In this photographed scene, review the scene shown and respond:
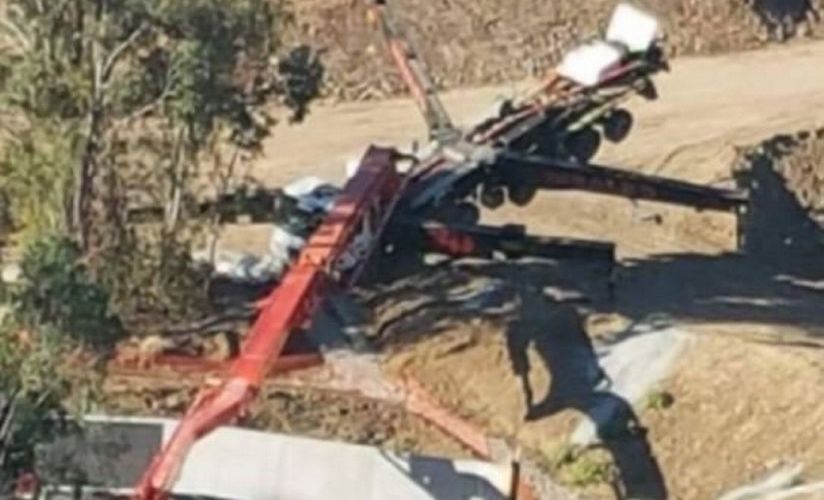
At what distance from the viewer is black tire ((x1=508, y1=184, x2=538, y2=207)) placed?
40.3 metres

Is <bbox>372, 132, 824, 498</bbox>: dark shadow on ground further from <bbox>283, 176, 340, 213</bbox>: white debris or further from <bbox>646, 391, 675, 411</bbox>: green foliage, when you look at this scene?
<bbox>283, 176, 340, 213</bbox>: white debris

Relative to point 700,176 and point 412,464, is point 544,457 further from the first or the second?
point 700,176

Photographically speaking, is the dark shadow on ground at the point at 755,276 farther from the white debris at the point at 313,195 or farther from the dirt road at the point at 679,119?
the white debris at the point at 313,195

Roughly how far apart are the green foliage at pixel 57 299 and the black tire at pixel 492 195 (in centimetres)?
1281

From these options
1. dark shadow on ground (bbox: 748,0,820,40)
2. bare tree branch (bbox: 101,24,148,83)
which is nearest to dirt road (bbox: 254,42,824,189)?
dark shadow on ground (bbox: 748,0,820,40)

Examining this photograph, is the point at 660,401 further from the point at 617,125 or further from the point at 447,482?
the point at 617,125

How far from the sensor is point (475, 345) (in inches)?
1490

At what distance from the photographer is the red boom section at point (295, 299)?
2984 cm

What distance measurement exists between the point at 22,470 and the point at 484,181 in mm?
13757

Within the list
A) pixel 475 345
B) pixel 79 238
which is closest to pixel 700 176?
pixel 475 345

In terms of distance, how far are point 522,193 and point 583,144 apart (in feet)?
6.33

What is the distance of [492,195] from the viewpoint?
40344mm

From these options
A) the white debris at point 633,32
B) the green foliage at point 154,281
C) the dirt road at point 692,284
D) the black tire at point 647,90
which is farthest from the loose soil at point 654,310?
the white debris at point 633,32

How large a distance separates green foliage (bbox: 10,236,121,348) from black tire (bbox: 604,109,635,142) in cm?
1484
